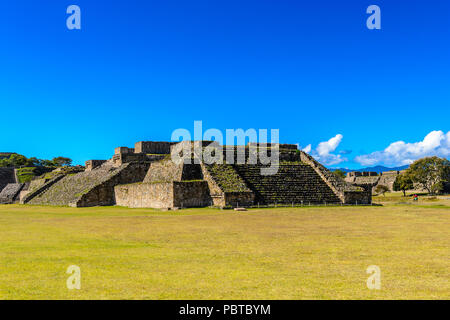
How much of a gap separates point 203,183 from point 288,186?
346 inches

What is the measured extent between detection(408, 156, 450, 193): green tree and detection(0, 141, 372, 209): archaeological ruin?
3518cm

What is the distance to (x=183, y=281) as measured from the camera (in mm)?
8086

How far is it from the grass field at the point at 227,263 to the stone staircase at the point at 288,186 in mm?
19631

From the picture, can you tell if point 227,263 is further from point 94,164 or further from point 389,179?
point 389,179

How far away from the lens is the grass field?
7320 millimetres

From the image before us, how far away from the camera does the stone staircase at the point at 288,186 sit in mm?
36625

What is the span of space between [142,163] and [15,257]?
34.9 metres

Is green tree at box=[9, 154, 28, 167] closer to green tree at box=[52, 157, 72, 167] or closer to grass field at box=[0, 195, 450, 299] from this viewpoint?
green tree at box=[52, 157, 72, 167]

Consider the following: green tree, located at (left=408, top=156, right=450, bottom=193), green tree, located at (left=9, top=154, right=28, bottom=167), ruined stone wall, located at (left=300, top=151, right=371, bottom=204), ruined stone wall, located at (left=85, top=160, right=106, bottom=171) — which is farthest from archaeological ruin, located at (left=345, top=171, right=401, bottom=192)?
green tree, located at (left=9, top=154, right=28, bottom=167)

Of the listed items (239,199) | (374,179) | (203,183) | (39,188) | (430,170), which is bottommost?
(239,199)

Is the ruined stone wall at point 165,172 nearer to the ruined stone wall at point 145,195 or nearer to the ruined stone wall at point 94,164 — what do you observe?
the ruined stone wall at point 145,195

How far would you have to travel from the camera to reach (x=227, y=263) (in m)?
9.91

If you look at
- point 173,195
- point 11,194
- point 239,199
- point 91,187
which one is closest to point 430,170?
point 239,199
